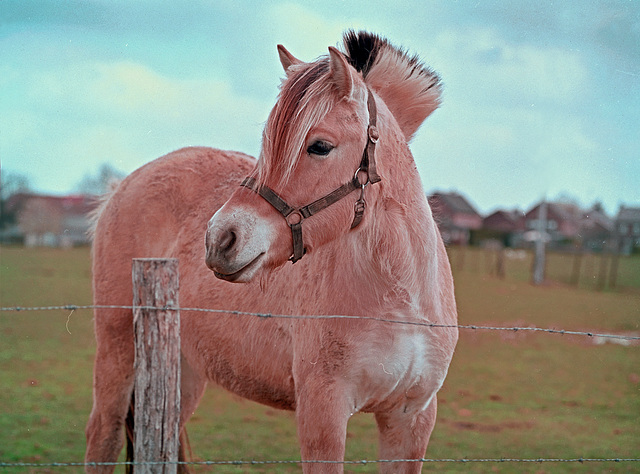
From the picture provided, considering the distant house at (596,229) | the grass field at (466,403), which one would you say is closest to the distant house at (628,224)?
the distant house at (596,229)

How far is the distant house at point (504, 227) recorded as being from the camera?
40.9 metres

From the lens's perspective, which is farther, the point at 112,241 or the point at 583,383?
the point at 583,383

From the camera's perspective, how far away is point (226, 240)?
2.04 meters

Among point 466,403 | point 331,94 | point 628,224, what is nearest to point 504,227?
point 628,224

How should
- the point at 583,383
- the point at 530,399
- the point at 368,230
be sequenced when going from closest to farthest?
1. the point at 368,230
2. the point at 530,399
3. the point at 583,383

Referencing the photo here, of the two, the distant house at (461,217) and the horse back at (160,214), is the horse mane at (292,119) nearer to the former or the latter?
the horse back at (160,214)

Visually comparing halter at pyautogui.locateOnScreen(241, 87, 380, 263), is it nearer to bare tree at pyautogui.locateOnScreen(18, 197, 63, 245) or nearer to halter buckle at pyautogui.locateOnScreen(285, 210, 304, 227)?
halter buckle at pyautogui.locateOnScreen(285, 210, 304, 227)

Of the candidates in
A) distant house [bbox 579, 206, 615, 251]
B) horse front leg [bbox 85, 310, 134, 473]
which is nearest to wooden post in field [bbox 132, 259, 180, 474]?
horse front leg [bbox 85, 310, 134, 473]

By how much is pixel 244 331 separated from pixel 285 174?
120 centimetres

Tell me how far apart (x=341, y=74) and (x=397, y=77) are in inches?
21.6

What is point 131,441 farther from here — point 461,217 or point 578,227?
point 461,217

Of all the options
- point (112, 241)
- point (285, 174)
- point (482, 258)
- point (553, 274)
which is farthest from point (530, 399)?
point (482, 258)

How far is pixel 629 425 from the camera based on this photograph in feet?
23.5

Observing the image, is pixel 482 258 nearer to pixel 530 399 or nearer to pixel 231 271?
pixel 530 399
